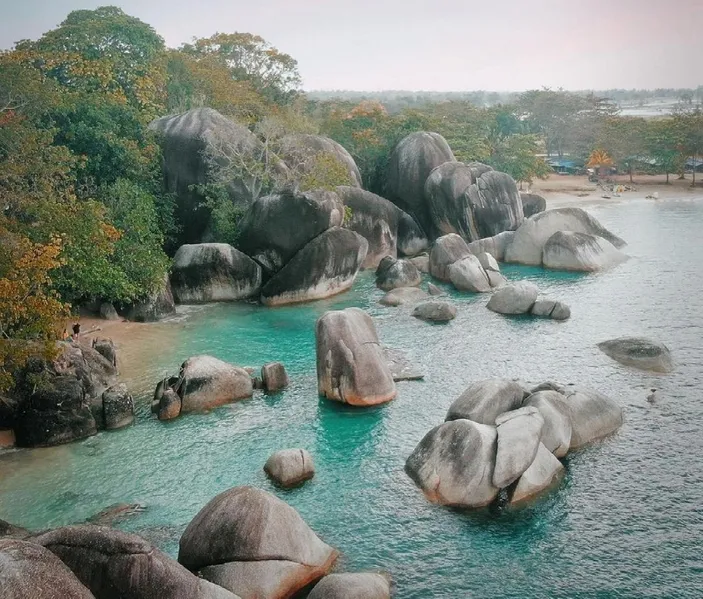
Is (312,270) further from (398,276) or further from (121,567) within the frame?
(121,567)

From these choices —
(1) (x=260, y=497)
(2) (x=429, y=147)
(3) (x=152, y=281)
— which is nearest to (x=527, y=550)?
(1) (x=260, y=497)

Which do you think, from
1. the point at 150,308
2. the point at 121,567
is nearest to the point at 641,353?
the point at 121,567

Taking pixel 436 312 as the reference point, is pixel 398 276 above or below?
above

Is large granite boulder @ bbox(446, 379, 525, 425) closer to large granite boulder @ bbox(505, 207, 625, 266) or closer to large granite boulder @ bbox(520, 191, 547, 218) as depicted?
large granite boulder @ bbox(505, 207, 625, 266)

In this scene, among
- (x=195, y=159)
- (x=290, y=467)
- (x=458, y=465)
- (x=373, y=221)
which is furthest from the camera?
(x=373, y=221)

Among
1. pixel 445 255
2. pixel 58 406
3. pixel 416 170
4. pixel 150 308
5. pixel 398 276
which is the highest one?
pixel 416 170

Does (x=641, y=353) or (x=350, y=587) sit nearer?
(x=350, y=587)

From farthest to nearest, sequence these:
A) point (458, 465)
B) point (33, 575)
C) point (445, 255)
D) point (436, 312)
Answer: point (445, 255) → point (436, 312) → point (458, 465) → point (33, 575)
